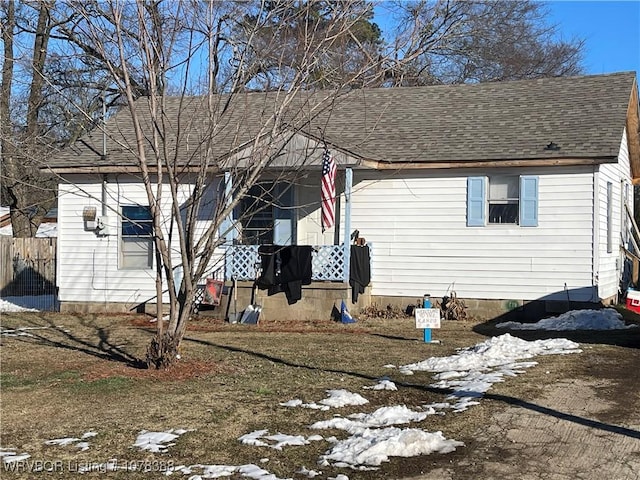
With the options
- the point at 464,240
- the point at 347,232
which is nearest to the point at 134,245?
the point at 347,232

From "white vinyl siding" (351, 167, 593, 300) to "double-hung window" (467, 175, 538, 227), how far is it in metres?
0.15

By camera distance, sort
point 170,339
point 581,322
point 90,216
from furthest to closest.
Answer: point 90,216 < point 581,322 < point 170,339

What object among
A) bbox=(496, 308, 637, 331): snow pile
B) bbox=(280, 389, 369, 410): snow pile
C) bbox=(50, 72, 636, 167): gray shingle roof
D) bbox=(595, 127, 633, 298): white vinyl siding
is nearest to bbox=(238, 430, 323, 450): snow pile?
bbox=(280, 389, 369, 410): snow pile

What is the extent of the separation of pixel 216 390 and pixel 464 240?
8474 mm

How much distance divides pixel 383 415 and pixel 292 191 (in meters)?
10.6

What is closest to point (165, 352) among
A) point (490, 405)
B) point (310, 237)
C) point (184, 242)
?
point (184, 242)

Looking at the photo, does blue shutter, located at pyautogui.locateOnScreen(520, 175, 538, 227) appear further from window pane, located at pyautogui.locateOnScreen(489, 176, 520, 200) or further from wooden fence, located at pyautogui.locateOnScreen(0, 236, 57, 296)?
wooden fence, located at pyautogui.locateOnScreen(0, 236, 57, 296)

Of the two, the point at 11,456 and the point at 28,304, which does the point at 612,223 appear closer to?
the point at 11,456

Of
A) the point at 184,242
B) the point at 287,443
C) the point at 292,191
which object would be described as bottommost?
the point at 287,443

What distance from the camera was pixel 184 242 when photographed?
9.23m

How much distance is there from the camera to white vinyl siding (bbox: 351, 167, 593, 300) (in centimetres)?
1507

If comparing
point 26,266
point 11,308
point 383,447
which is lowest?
point 383,447

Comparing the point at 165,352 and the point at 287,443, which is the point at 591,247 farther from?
the point at 287,443

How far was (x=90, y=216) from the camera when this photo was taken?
17.5 meters
